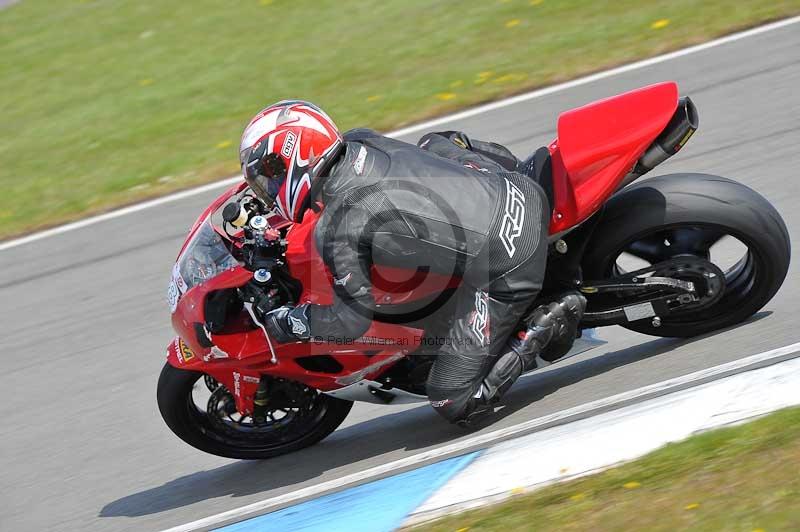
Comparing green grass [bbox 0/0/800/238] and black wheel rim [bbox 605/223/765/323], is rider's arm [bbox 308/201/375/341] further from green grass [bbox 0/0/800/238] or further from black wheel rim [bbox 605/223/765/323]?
green grass [bbox 0/0/800/238]

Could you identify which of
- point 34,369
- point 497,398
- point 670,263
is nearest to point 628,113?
point 670,263

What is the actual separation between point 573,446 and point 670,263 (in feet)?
3.31

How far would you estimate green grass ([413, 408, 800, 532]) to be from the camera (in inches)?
135

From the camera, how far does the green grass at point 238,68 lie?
8.80 m

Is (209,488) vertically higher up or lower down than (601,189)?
lower down

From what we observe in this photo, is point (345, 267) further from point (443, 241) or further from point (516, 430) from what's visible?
point (516, 430)

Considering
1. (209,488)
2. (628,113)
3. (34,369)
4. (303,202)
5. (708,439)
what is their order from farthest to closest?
(34,369) → (209,488) → (628,113) → (303,202) → (708,439)

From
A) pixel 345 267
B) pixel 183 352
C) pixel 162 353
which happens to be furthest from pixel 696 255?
pixel 162 353

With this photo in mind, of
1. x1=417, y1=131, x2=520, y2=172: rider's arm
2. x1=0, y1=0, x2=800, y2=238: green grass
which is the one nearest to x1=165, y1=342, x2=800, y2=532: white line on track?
x1=417, y1=131, x2=520, y2=172: rider's arm

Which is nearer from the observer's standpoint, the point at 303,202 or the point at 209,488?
the point at 303,202

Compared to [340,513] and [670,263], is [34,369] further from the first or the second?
[670,263]

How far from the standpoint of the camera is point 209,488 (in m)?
5.03

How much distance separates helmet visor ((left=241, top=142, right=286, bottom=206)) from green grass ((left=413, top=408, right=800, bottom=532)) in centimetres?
145

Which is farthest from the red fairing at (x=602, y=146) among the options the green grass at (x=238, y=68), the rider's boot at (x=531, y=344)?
the green grass at (x=238, y=68)
